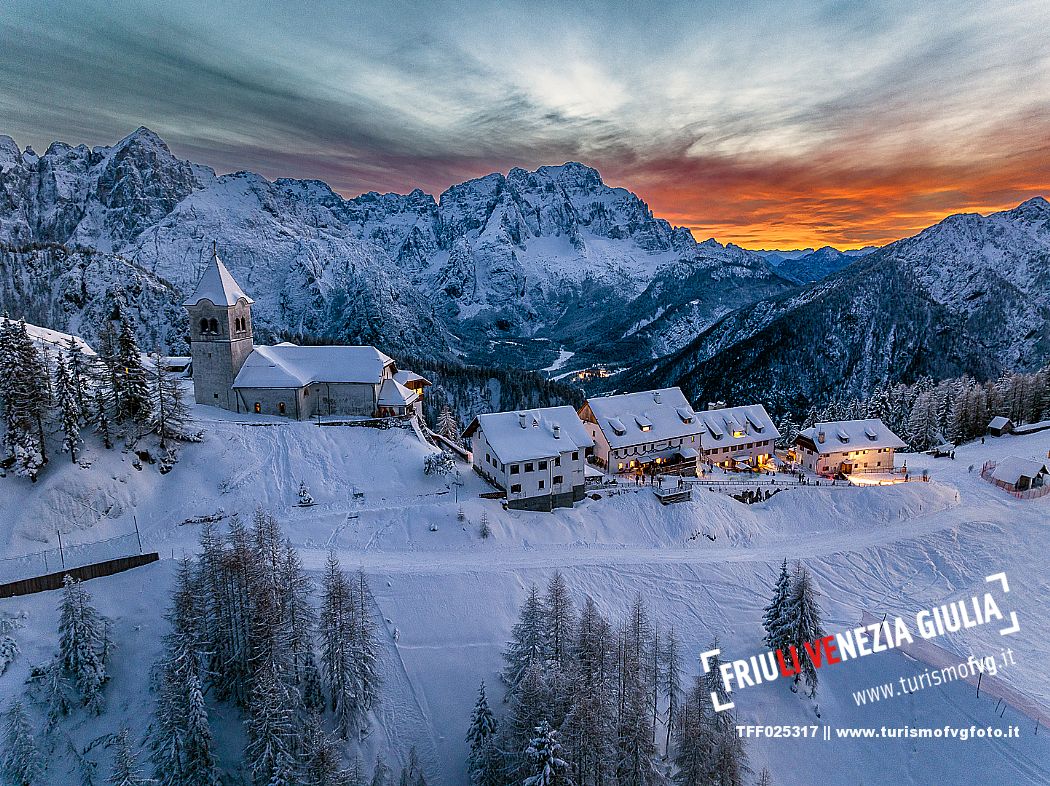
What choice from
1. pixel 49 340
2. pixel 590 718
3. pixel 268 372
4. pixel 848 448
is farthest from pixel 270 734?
pixel 848 448

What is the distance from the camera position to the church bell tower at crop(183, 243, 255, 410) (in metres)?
62.2

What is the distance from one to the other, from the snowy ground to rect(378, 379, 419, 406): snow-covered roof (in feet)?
19.3

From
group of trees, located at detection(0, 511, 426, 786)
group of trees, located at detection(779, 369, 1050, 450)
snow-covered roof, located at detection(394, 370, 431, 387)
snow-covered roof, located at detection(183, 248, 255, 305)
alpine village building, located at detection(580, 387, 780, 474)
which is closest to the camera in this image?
group of trees, located at detection(0, 511, 426, 786)

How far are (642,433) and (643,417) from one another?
266 centimetres

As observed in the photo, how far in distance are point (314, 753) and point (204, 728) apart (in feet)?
19.2

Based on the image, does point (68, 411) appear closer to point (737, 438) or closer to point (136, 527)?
point (136, 527)

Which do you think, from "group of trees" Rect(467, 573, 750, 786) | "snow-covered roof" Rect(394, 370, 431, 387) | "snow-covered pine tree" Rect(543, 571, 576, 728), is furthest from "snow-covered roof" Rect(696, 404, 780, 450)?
"group of trees" Rect(467, 573, 750, 786)

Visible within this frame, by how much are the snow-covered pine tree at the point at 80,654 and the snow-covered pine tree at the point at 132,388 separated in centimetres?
2375

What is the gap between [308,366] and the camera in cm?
6619

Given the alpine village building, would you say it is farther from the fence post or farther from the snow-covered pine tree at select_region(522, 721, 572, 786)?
the fence post

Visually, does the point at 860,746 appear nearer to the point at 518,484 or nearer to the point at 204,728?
the point at 518,484

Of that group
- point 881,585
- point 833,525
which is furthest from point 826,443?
point 881,585

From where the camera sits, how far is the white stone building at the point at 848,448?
7312cm

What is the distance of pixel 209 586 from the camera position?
97.3 feet
